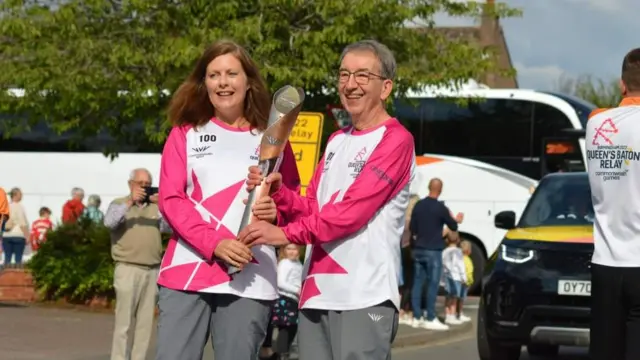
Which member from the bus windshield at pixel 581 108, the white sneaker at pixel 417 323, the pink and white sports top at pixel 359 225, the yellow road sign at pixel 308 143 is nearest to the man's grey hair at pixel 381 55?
the pink and white sports top at pixel 359 225

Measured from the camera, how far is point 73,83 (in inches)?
702

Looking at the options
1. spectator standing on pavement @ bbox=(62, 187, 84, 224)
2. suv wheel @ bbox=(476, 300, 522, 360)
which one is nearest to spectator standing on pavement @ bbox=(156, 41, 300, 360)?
suv wheel @ bbox=(476, 300, 522, 360)

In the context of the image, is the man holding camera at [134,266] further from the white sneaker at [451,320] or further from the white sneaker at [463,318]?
the white sneaker at [463,318]

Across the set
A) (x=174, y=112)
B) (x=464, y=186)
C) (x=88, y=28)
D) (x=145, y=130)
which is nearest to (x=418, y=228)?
(x=145, y=130)

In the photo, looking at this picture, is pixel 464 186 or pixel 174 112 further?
pixel 464 186

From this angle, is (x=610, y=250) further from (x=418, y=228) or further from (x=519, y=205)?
(x=519, y=205)

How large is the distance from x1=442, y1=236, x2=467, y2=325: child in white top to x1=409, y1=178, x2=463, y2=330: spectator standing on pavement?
0.77 m

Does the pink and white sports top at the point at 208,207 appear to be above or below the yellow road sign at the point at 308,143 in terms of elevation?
below

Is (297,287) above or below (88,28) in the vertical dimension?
below

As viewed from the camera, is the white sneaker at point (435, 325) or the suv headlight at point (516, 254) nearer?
the suv headlight at point (516, 254)

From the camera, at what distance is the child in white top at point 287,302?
11633 millimetres

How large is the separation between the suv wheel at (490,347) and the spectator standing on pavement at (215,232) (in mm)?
6043

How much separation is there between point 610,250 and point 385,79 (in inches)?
55.5

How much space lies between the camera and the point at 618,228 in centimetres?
569
